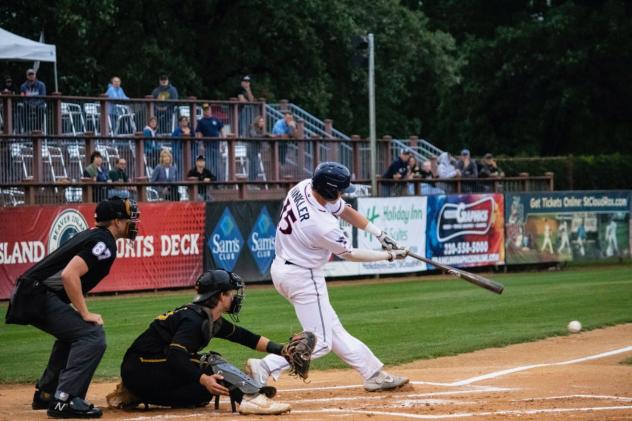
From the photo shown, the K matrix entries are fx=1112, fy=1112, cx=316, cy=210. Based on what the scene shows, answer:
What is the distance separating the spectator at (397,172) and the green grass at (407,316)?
10.5 feet

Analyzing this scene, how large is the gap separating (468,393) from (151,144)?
15.3 metres

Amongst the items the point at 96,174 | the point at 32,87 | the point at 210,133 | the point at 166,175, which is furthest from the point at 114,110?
the point at 96,174

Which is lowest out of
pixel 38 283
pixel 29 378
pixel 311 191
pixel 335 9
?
pixel 29 378

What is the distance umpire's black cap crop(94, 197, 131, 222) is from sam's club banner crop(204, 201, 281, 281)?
14420 millimetres

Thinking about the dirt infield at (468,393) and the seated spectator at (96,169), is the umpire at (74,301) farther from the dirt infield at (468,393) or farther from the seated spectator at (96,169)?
the seated spectator at (96,169)

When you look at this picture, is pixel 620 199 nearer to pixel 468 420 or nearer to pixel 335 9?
pixel 335 9

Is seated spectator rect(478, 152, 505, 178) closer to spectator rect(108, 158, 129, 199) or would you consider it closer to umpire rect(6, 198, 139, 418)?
spectator rect(108, 158, 129, 199)

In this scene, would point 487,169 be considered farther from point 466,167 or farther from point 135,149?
point 135,149

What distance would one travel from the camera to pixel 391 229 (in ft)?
89.2

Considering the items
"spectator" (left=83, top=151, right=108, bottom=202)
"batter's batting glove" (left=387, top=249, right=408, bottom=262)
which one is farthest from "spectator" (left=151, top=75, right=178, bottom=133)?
"batter's batting glove" (left=387, top=249, right=408, bottom=262)

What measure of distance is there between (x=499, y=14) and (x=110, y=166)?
113 ft

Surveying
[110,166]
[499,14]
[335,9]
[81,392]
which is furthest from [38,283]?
[499,14]

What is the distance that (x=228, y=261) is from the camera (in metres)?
24.5

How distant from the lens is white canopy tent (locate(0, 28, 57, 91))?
23.5 meters
